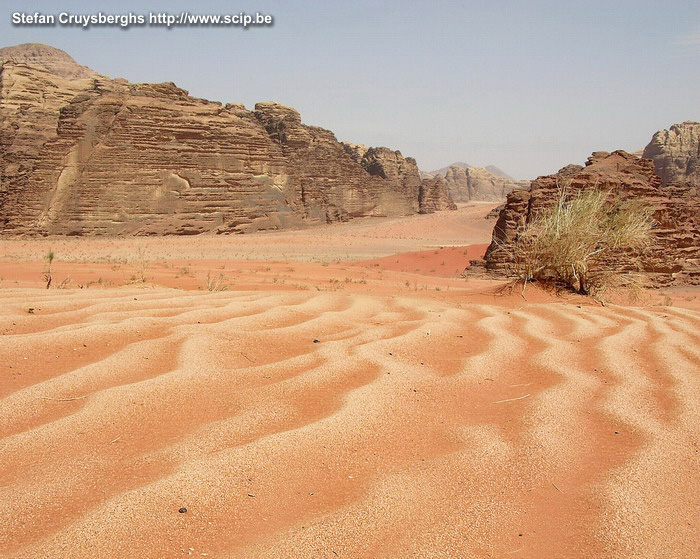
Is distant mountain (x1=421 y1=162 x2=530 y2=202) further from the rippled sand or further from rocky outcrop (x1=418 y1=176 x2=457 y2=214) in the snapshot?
the rippled sand

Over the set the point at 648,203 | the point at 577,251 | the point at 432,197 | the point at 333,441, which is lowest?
the point at 333,441

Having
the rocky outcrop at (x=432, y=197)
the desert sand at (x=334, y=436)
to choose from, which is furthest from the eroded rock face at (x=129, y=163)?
the desert sand at (x=334, y=436)

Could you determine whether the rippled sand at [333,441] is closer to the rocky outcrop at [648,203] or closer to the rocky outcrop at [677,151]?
the rocky outcrop at [648,203]

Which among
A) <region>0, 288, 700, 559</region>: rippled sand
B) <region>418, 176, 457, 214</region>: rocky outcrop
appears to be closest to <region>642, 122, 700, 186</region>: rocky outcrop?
<region>418, 176, 457, 214</region>: rocky outcrop

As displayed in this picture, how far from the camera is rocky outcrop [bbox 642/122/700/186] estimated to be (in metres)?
46.6

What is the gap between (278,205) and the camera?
37156 mm

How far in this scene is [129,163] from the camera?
31.7 meters

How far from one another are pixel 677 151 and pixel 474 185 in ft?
168

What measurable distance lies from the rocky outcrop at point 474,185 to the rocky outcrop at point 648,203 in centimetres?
7930

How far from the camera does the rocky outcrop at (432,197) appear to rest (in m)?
A: 54.8

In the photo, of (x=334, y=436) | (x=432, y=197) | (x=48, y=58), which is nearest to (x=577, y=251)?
(x=334, y=436)

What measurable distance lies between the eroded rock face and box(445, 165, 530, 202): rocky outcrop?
196 feet

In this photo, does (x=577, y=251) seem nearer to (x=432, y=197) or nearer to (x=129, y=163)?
(x=129, y=163)

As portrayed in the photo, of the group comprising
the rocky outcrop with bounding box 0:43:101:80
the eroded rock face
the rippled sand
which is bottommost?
the rippled sand
